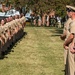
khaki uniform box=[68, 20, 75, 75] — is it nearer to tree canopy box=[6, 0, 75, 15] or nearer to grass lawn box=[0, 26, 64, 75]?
grass lawn box=[0, 26, 64, 75]

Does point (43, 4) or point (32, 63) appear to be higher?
point (43, 4)

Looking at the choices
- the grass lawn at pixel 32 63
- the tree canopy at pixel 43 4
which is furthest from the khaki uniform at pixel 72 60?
the tree canopy at pixel 43 4

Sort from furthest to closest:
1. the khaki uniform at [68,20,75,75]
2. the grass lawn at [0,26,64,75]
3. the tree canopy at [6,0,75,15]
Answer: the tree canopy at [6,0,75,15] < the grass lawn at [0,26,64,75] < the khaki uniform at [68,20,75,75]

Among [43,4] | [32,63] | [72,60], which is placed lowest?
[32,63]

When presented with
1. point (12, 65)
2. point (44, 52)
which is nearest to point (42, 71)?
point (12, 65)

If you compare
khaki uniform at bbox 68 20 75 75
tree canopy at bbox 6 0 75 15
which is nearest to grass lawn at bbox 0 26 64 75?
khaki uniform at bbox 68 20 75 75

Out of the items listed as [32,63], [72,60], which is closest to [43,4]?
[32,63]

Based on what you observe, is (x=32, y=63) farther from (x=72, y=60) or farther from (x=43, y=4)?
(x=43, y=4)

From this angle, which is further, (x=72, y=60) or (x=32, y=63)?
(x=32, y=63)

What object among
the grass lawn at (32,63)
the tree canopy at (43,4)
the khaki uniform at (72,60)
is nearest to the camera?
the khaki uniform at (72,60)

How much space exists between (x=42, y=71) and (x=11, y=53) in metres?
4.14

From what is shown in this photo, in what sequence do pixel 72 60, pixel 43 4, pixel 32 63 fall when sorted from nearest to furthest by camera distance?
pixel 72 60 < pixel 32 63 < pixel 43 4

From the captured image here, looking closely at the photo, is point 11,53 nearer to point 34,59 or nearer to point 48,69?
point 34,59

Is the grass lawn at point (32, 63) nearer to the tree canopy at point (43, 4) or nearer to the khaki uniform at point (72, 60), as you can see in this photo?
the khaki uniform at point (72, 60)
